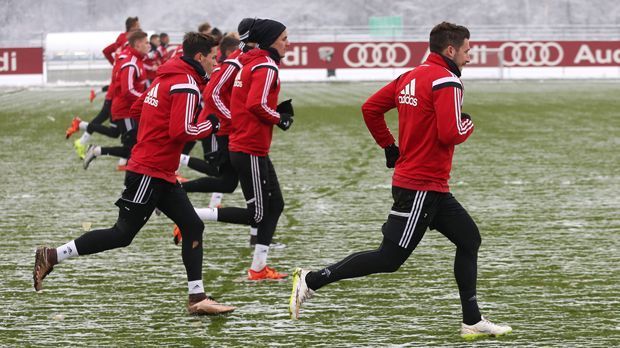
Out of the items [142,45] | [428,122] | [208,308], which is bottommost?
[208,308]

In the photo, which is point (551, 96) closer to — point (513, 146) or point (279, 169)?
point (513, 146)

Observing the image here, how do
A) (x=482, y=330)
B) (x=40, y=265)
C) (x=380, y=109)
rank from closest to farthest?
(x=482, y=330) → (x=380, y=109) → (x=40, y=265)

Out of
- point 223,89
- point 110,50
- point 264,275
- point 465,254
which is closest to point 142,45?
point 223,89

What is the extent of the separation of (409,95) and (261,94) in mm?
1986

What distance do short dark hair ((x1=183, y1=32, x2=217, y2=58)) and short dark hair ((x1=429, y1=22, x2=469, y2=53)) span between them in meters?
1.62

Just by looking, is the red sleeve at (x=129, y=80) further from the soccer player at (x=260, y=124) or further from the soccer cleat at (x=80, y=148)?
the soccer player at (x=260, y=124)

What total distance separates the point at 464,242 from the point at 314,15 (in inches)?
3199

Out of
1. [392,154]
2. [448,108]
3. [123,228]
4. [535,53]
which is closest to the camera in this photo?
[448,108]

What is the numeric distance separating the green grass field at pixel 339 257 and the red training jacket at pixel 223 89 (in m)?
1.14

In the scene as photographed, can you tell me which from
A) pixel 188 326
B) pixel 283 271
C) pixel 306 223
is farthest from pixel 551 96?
pixel 188 326

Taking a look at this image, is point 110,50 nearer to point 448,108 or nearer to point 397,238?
A: point 397,238

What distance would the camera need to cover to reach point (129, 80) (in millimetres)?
13641

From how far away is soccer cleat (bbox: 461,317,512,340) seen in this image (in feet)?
21.2

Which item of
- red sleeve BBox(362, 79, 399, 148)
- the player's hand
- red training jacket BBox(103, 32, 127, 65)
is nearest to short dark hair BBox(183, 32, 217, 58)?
the player's hand
